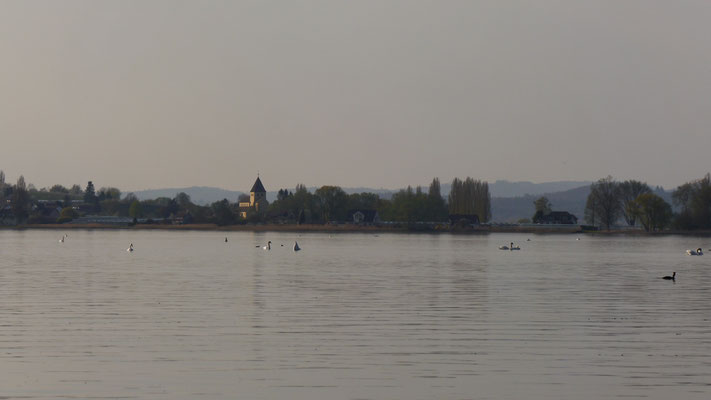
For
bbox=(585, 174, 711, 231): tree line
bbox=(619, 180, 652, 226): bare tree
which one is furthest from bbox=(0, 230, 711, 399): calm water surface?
bbox=(619, 180, 652, 226): bare tree

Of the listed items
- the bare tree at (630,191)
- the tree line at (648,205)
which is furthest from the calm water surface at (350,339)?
the bare tree at (630,191)

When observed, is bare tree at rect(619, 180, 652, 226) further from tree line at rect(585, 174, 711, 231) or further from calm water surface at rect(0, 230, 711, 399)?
calm water surface at rect(0, 230, 711, 399)

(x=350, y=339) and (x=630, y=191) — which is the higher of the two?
(x=630, y=191)

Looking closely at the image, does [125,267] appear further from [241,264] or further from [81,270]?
[241,264]

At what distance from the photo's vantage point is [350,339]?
77.2 feet

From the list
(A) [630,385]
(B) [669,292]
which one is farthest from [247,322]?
(B) [669,292]

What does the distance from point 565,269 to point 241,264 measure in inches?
879

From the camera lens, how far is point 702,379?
18328 millimetres

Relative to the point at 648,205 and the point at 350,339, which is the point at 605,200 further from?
the point at 350,339

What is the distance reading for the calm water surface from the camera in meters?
17.4

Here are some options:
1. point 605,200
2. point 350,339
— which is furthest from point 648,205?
point 350,339

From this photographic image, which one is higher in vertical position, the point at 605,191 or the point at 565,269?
the point at 605,191

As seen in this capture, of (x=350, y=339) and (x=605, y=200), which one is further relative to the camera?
(x=605, y=200)

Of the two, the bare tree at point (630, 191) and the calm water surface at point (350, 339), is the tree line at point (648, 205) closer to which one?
the bare tree at point (630, 191)
